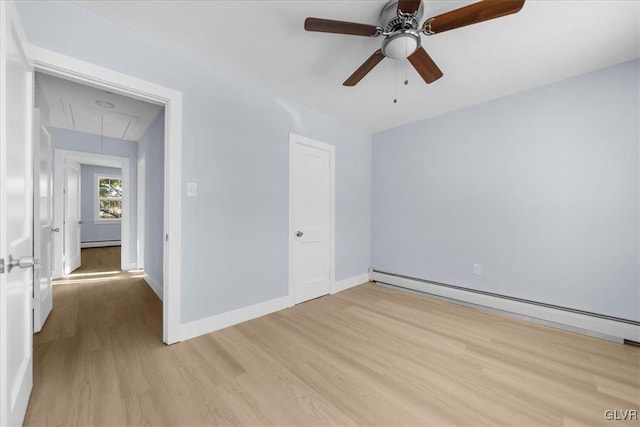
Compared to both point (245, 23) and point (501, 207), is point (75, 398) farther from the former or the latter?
point (501, 207)

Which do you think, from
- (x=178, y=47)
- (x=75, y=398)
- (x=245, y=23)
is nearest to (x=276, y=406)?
(x=75, y=398)

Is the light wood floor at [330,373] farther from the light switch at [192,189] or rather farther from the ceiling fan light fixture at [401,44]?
the ceiling fan light fixture at [401,44]

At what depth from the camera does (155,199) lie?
3.48 metres

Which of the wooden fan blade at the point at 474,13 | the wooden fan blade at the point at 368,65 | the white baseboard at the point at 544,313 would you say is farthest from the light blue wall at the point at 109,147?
the wooden fan blade at the point at 474,13

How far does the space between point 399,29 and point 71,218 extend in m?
5.94

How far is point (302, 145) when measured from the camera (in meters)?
3.09

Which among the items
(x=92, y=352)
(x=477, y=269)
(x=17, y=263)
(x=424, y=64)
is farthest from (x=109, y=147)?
(x=477, y=269)

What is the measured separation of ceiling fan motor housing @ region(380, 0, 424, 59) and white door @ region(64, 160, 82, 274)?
5.51 metres

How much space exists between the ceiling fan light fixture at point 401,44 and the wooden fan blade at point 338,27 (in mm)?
136

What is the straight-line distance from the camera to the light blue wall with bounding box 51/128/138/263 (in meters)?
4.23

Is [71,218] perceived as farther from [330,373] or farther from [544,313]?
[544,313]

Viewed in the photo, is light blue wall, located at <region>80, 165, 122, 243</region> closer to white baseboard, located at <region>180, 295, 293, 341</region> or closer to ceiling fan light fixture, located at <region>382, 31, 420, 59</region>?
white baseboard, located at <region>180, 295, 293, 341</region>

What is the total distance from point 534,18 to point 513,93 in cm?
121

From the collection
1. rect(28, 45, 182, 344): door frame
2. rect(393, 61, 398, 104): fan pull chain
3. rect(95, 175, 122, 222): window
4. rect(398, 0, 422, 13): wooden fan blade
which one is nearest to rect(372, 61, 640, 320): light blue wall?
rect(393, 61, 398, 104): fan pull chain
